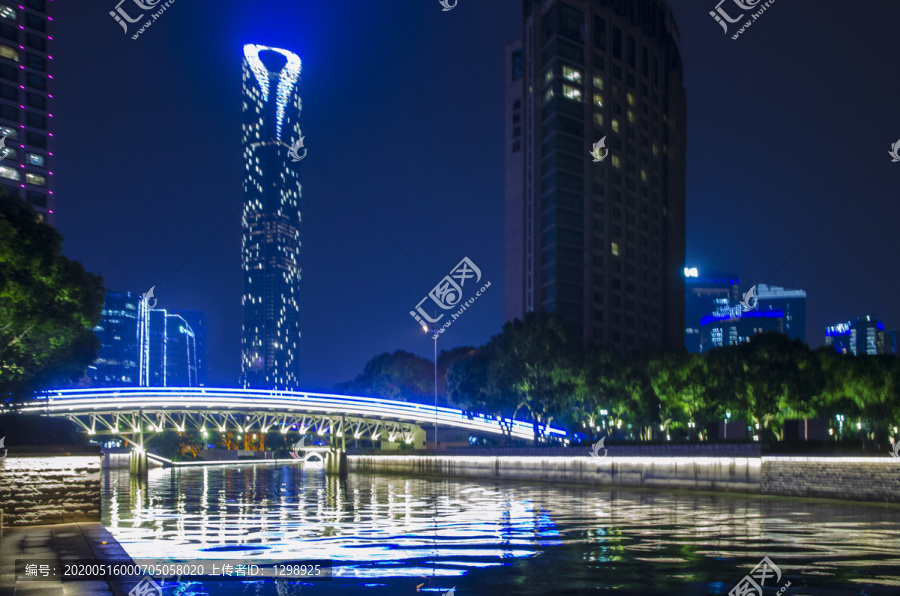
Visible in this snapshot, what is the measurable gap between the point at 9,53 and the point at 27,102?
6956mm

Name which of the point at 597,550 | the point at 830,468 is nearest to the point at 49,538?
the point at 597,550

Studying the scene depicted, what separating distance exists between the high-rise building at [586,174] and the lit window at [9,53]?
8192cm

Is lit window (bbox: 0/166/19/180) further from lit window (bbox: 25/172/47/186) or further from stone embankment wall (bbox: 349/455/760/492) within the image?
stone embankment wall (bbox: 349/455/760/492)

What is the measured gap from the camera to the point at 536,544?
80.2 ft

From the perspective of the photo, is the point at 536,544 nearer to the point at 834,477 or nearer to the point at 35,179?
the point at 834,477

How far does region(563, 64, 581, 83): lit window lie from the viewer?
15188 cm

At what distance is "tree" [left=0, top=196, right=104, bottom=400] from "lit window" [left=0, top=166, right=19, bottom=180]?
89.3 meters

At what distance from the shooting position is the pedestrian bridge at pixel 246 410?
9200 cm

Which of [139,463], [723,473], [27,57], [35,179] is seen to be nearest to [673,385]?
[723,473]

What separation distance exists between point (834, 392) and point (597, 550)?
55.8 meters

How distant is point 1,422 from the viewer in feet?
119

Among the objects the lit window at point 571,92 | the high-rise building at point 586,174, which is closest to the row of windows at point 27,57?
the high-rise building at point 586,174

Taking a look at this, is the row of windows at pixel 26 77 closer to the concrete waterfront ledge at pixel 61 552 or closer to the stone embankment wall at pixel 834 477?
the stone embankment wall at pixel 834 477

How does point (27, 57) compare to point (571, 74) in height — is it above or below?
below
